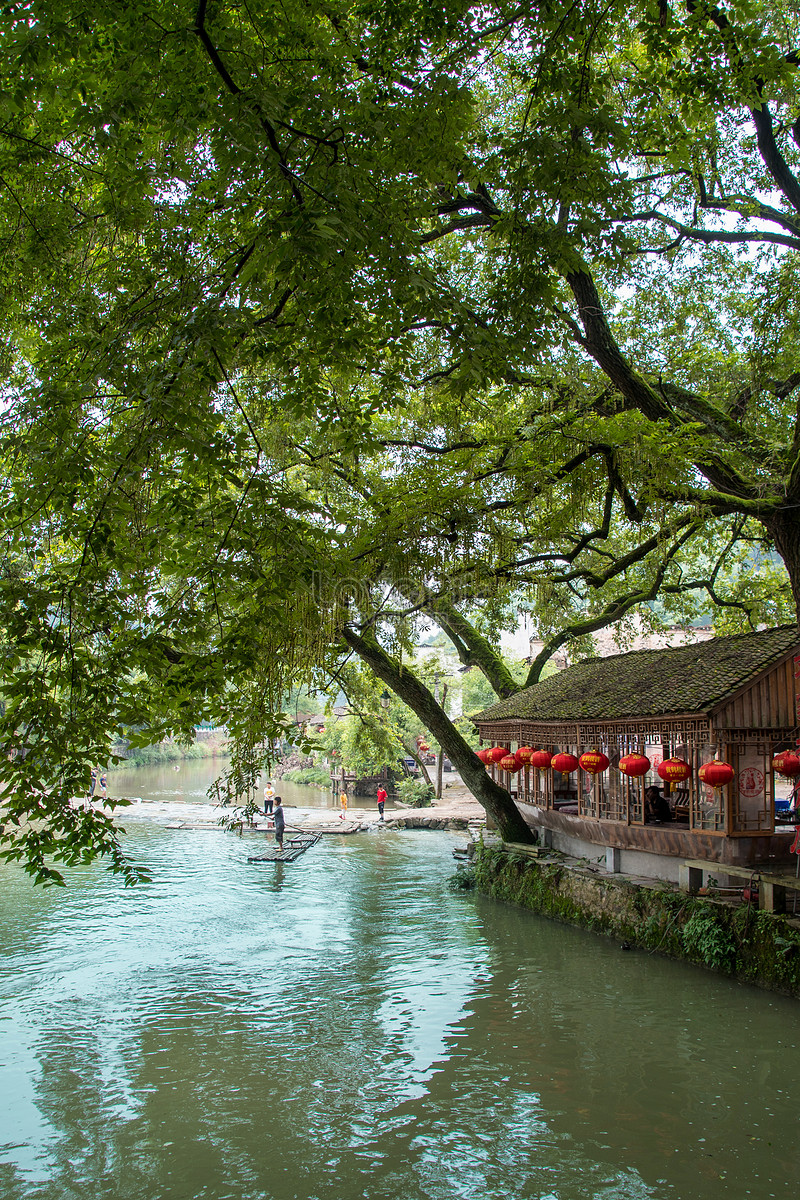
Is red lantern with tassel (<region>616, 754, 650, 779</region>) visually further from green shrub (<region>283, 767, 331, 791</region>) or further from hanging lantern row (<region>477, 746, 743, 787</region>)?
green shrub (<region>283, 767, 331, 791</region>)

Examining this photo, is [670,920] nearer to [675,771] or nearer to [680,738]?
[675,771]

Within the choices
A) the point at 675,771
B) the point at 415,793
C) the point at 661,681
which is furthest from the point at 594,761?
the point at 415,793

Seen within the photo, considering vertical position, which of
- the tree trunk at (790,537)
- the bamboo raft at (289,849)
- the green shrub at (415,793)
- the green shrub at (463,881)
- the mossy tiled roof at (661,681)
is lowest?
the bamboo raft at (289,849)

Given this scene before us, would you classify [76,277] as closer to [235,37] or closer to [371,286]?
[235,37]

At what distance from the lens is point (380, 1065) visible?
730 cm

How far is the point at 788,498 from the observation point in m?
7.69

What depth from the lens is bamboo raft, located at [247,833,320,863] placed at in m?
18.1

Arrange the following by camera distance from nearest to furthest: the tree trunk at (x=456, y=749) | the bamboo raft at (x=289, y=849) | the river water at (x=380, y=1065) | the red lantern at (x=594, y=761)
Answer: the river water at (x=380, y=1065) < the red lantern at (x=594, y=761) < the tree trunk at (x=456, y=749) < the bamboo raft at (x=289, y=849)

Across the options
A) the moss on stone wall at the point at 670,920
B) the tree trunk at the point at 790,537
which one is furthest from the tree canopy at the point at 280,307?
the moss on stone wall at the point at 670,920

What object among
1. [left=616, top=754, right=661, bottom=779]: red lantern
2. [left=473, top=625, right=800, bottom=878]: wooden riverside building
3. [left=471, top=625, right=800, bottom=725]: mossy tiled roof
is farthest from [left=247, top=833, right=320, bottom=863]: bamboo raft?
[left=616, top=754, right=661, bottom=779]: red lantern

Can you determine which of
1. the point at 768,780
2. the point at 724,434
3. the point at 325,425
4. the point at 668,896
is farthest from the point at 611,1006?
the point at 325,425

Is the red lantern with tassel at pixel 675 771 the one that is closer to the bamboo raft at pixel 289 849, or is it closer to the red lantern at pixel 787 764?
the red lantern at pixel 787 764

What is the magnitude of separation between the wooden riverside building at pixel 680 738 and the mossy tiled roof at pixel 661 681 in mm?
24

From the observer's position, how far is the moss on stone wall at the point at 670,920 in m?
8.36
